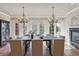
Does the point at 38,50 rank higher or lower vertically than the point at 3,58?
lower

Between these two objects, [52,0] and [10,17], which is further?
[10,17]

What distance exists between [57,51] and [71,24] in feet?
14.0

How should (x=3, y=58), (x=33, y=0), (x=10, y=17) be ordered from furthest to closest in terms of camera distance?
1. (x=10, y=17)
2. (x=3, y=58)
3. (x=33, y=0)

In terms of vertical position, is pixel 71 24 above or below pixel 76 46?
above

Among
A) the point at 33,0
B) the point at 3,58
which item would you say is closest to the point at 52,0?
the point at 33,0

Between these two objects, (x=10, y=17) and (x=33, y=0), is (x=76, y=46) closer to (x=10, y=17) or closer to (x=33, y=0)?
(x=10, y=17)

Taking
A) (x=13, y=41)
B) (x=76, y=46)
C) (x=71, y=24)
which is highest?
(x=71, y=24)

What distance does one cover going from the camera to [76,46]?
853cm

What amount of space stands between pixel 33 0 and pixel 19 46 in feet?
13.7

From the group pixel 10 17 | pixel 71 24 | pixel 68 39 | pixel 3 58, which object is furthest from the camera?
pixel 10 17

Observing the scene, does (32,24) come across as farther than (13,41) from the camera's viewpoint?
Yes

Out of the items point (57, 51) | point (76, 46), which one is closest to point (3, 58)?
point (57, 51)

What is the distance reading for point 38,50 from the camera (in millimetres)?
5898

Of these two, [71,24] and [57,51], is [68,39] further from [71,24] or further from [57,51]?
[57,51]
